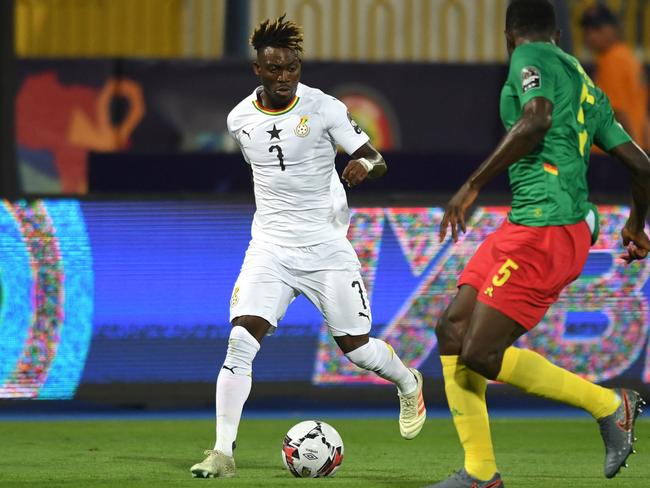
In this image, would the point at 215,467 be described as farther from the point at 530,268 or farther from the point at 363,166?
the point at 530,268

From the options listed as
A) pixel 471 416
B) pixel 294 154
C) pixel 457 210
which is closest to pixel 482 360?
pixel 471 416

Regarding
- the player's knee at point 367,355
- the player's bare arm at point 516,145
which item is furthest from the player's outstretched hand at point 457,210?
the player's knee at point 367,355

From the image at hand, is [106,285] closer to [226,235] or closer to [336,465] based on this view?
[226,235]

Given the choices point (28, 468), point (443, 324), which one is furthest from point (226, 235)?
point (443, 324)

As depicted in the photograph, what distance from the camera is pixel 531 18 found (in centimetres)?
625

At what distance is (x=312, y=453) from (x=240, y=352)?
1.90ft

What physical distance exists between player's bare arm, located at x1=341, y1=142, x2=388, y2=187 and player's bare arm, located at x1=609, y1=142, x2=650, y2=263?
4.00 ft

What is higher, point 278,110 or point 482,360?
point 278,110

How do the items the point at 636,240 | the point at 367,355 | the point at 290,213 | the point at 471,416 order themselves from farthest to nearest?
the point at 367,355 < the point at 290,213 < the point at 636,240 < the point at 471,416

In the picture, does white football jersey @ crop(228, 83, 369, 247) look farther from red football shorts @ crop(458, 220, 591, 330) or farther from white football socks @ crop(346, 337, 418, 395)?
red football shorts @ crop(458, 220, 591, 330)

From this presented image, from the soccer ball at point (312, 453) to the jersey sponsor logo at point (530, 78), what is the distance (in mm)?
2081

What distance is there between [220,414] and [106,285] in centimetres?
289

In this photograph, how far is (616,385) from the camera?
33.6 feet

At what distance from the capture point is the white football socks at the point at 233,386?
24.0 ft
